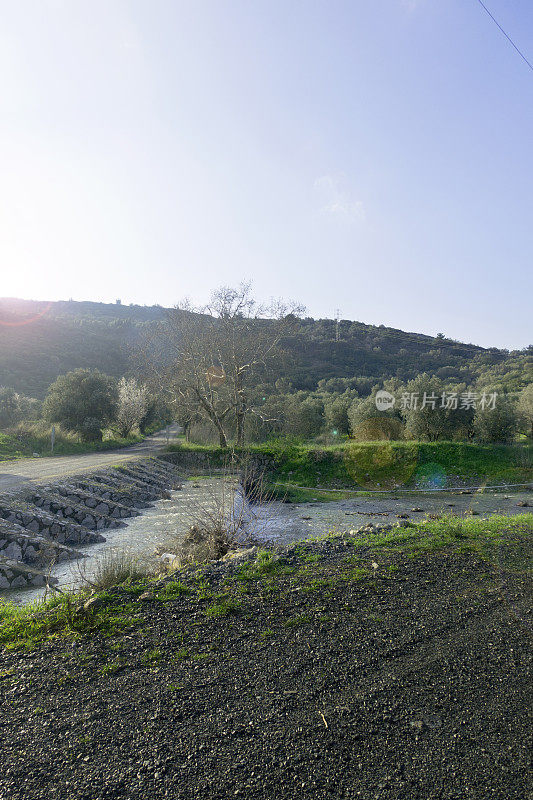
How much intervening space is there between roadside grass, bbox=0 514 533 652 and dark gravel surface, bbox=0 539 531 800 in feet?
0.19

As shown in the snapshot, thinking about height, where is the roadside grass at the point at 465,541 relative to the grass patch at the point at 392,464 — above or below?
above

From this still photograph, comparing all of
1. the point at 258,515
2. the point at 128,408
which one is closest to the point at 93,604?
the point at 258,515

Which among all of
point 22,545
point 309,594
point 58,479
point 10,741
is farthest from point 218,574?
point 58,479

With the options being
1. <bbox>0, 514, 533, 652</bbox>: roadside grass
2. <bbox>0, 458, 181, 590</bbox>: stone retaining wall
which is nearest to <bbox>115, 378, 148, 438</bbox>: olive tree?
<bbox>0, 458, 181, 590</bbox>: stone retaining wall

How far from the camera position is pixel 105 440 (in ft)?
99.1

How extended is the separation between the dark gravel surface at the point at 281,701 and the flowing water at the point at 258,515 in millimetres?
2879

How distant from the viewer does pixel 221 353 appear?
87.6ft

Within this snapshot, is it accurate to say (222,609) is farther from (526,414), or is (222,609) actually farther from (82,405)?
(526,414)

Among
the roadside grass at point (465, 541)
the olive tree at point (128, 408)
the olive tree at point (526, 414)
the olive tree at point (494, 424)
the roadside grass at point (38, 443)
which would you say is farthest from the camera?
the olive tree at point (128, 408)

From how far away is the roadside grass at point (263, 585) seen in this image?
4.30 m

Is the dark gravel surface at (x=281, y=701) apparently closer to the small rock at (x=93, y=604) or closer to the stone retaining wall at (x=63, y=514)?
the small rock at (x=93, y=604)

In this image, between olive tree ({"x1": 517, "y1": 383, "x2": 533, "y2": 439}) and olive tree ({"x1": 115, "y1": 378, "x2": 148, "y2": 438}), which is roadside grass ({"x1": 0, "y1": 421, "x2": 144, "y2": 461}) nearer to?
olive tree ({"x1": 115, "y1": 378, "x2": 148, "y2": 438})

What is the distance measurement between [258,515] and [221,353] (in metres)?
18.5

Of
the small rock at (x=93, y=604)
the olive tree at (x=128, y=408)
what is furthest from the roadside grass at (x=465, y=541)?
the olive tree at (x=128, y=408)
